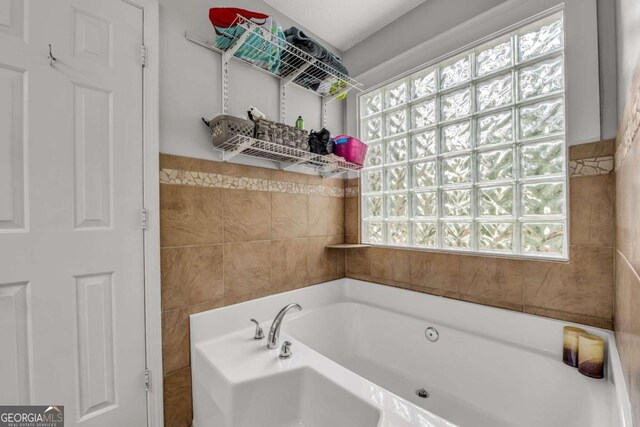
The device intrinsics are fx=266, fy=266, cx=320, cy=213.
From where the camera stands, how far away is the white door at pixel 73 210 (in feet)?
2.92

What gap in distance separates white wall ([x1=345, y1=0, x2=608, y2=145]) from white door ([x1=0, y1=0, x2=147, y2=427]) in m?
1.47

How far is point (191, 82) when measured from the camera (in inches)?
51.1

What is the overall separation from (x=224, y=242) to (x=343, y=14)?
62.8 inches

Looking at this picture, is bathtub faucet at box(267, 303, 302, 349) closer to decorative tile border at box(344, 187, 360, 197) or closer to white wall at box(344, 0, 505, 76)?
decorative tile border at box(344, 187, 360, 197)

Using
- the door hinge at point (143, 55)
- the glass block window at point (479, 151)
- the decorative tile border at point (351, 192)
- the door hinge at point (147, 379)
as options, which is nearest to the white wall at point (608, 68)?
the glass block window at point (479, 151)

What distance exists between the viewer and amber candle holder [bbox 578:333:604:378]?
101cm

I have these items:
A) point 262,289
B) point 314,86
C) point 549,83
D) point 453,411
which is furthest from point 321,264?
point 549,83

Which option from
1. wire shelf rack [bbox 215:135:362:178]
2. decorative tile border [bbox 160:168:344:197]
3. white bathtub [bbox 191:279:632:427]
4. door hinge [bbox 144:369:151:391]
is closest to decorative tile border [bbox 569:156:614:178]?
white bathtub [bbox 191:279:632:427]

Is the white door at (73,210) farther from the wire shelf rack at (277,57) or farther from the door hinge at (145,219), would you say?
the wire shelf rack at (277,57)

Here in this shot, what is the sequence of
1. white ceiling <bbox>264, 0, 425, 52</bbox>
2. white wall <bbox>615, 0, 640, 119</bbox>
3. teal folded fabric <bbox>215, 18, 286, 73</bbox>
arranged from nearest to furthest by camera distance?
white wall <bbox>615, 0, 640, 119</bbox>
teal folded fabric <bbox>215, 18, 286, 73</bbox>
white ceiling <bbox>264, 0, 425, 52</bbox>

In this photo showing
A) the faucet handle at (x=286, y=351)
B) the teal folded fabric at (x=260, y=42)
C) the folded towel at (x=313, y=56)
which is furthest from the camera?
the folded towel at (x=313, y=56)

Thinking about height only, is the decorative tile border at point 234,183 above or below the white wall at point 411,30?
below

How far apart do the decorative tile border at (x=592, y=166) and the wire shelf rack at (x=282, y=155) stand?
105 centimetres

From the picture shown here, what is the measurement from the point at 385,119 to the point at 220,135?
3.97 ft
